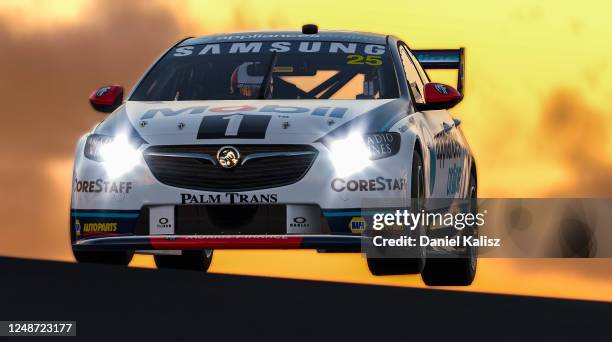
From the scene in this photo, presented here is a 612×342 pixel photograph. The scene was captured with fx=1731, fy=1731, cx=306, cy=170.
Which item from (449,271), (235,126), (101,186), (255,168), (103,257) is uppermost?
(235,126)

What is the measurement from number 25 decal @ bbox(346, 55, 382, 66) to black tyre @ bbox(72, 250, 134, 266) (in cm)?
208

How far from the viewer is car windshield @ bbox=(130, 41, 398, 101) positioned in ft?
39.1

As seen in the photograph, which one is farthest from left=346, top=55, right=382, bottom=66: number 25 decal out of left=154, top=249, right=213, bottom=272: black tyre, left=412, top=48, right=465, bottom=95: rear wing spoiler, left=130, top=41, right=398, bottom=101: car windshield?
left=154, top=249, right=213, bottom=272: black tyre

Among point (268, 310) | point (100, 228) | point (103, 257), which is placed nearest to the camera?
point (100, 228)

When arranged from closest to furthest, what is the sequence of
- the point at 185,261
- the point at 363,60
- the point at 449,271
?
the point at 363,60 → the point at 449,271 → the point at 185,261

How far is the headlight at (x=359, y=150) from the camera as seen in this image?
10.5 meters

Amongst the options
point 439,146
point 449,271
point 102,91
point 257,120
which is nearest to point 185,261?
point 449,271

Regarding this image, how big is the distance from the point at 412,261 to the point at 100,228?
6.45 ft

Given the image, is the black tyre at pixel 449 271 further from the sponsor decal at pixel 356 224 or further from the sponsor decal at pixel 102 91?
the sponsor decal at pixel 102 91

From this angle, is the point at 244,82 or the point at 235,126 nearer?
the point at 235,126

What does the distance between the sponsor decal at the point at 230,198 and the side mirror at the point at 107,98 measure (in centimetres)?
132

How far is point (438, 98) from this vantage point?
38.6 ft

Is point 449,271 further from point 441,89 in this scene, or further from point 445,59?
point 445,59

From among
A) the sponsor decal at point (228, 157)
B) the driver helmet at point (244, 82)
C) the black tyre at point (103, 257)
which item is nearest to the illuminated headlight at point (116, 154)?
the sponsor decal at point (228, 157)
